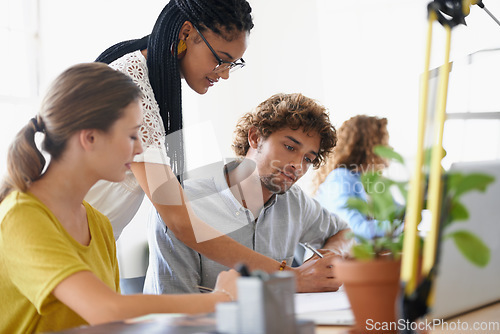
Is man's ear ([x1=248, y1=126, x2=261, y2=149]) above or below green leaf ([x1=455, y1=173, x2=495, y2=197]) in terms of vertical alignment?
below

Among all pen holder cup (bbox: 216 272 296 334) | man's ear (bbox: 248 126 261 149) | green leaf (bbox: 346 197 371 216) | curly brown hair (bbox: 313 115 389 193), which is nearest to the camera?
pen holder cup (bbox: 216 272 296 334)

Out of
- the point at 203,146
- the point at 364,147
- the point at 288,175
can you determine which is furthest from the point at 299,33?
the point at 288,175

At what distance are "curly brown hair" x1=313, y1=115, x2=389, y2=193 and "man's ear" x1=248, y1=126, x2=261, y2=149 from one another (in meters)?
1.20

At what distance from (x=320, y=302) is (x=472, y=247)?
574 mm

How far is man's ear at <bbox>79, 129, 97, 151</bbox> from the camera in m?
1.10

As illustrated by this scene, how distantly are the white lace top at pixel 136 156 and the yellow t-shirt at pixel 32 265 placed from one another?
0.41 metres

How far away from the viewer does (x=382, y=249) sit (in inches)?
31.7

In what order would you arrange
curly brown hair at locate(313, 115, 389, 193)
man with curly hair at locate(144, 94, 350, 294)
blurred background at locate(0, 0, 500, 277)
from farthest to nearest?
blurred background at locate(0, 0, 500, 277)
curly brown hair at locate(313, 115, 389, 193)
man with curly hair at locate(144, 94, 350, 294)

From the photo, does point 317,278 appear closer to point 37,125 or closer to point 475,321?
point 475,321

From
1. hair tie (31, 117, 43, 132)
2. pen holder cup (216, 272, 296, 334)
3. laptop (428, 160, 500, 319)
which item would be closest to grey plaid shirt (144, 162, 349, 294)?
hair tie (31, 117, 43, 132)

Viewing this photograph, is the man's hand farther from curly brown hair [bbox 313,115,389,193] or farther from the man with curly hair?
curly brown hair [bbox 313,115,389,193]

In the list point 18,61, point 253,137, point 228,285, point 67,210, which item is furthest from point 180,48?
point 18,61

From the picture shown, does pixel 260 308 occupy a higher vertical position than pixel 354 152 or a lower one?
higher

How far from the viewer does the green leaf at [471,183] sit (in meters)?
0.69
